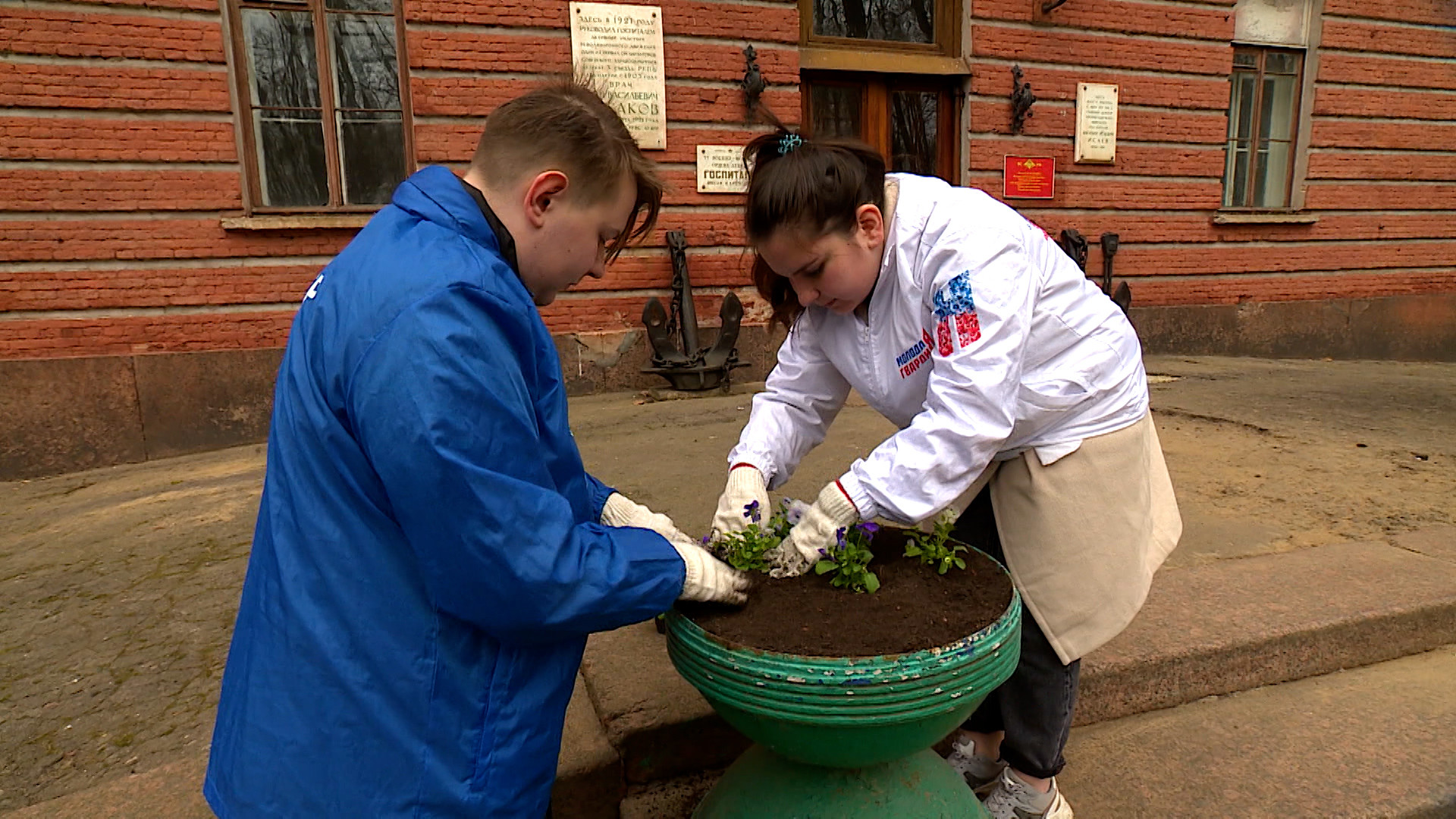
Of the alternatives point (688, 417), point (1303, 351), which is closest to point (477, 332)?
point (688, 417)

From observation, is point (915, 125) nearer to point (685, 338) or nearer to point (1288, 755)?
point (685, 338)

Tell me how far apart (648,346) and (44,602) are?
14.3 feet

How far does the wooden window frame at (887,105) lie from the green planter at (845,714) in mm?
6814

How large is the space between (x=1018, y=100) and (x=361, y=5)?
548 centimetres

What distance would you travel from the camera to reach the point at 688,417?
19.4ft

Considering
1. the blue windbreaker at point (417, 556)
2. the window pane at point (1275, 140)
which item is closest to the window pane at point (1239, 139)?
the window pane at point (1275, 140)

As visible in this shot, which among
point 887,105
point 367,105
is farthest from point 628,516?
point 887,105

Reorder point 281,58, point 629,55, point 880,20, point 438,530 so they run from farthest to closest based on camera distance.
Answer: point 880,20 < point 629,55 < point 281,58 < point 438,530

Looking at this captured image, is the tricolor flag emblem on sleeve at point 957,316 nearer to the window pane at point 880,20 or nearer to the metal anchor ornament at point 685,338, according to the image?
the metal anchor ornament at point 685,338

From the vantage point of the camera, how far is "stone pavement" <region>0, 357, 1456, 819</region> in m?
2.09

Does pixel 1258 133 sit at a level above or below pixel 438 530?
above

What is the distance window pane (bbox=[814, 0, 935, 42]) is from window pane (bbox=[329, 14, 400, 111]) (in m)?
3.57

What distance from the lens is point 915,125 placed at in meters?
7.96

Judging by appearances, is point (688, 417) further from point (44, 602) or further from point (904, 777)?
point (904, 777)
